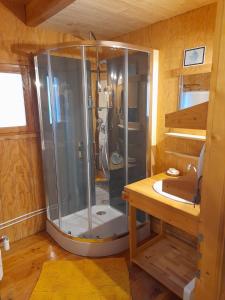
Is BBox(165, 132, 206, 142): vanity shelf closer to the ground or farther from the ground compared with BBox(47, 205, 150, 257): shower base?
farther from the ground

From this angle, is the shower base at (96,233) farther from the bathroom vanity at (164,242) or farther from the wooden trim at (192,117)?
the wooden trim at (192,117)

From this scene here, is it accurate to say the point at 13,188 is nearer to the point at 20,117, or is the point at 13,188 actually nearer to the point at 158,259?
the point at 20,117

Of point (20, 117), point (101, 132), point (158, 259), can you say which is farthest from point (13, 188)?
point (158, 259)

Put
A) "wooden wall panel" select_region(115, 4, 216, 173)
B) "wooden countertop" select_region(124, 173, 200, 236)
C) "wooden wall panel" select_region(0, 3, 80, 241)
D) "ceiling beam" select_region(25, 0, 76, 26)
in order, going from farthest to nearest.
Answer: "wooden wall panel" select_region(0, 3, 80, 241)
"wooden wall panel" select_region(115, 4, 216, 173)
"ceiling beam" select_region(25, 0, 76, 26)
"wooden countertop" select_region(124, 173, 200, 236)

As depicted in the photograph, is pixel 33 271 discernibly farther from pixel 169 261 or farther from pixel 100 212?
pixel 169 261

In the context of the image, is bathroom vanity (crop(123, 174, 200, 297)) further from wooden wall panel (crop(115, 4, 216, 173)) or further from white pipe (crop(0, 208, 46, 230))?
white pipe (crop(0, 208, 46, 230))

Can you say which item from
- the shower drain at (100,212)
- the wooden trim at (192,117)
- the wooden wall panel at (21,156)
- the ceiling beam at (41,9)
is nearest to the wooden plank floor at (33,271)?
the wooden wall panel at (21,156)

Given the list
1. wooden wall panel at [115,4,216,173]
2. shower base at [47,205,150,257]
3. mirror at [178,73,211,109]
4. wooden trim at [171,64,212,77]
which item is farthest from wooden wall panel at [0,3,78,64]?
shower base at [47,205,150,257]

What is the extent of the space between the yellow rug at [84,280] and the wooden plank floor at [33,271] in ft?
0.23

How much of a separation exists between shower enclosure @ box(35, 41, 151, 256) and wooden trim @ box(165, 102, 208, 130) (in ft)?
3.88

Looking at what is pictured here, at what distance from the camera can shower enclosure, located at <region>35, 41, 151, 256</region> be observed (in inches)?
82.7

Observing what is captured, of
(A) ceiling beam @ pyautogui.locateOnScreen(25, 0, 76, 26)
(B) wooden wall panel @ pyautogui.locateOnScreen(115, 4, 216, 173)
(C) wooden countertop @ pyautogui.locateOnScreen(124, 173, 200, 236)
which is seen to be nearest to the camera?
(C) wooden countertop @ pyautogui.locateOnScreen(124, 173, 200, 236)

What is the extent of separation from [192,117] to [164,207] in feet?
3.07

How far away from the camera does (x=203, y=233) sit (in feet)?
2.67
